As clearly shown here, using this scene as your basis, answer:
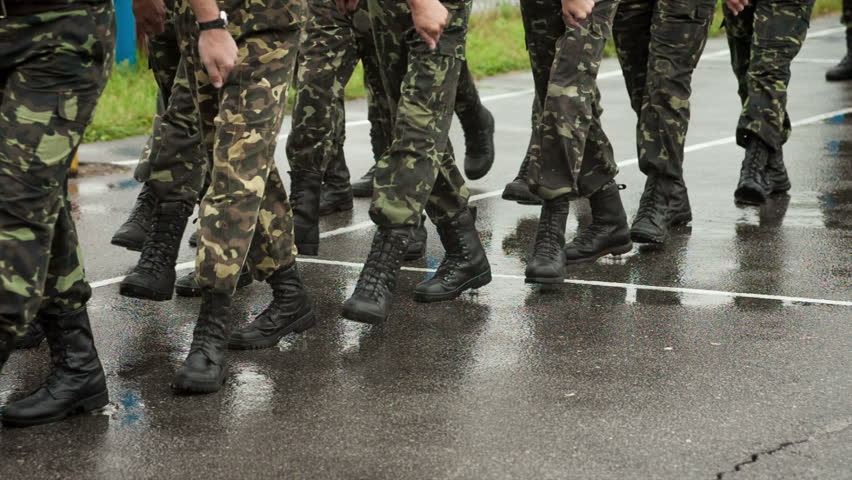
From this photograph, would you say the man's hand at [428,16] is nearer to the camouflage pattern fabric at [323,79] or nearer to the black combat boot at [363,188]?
the camouflage pattern fabric at [323,79]

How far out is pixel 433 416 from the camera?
14.0 feet

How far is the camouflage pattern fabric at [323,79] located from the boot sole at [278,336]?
1336 mm

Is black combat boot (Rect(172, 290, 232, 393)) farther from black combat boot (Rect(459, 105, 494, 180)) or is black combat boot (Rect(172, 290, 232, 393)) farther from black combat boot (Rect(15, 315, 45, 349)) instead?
black combat boot (Rect(459, 105, 494, 180))

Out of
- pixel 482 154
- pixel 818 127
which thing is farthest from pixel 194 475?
pixel 818 127

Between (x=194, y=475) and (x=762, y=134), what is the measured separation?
4.65m

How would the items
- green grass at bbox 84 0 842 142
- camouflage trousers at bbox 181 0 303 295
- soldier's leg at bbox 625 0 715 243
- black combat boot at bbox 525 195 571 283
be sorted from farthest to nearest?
green grass at bbox 84 0 842 142 → soldier's leg at bbox 625 0 715 243 → black combat boot at bbox 525 195 571 283 → camouflage trousers at bbox 181 0 303 295

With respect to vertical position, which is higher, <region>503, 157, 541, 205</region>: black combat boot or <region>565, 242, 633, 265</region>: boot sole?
<region>565, 242, 633, 265</region>: boot sole

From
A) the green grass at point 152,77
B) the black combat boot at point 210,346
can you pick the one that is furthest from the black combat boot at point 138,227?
the green grass at point 152,77

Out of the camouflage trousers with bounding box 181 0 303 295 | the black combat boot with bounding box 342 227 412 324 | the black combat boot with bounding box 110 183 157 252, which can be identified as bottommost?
the black combat boot with bounding box 110 183 157 252

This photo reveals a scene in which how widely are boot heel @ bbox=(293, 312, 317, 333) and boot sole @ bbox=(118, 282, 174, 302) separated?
0.65m

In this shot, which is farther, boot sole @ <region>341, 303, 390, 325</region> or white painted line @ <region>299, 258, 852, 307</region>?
white painted line @ <region>299, 258, 852, 307</region>

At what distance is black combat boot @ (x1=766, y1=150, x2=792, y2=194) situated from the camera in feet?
25.5

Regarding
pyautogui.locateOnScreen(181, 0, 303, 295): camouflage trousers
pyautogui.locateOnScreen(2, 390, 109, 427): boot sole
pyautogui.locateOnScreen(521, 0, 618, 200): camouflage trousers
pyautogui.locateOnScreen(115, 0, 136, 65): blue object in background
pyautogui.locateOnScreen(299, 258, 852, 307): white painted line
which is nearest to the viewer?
pyautogui.locateOnScreen(2, 390, 109, 427): boot sole

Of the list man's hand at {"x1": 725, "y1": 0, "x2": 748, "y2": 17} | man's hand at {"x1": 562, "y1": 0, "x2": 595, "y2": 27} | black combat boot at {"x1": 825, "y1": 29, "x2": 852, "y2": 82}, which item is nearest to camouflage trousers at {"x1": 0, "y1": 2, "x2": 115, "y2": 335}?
man's hand at {"x1": 562, "y1": 0, "x2": 595, "y2": 27}
